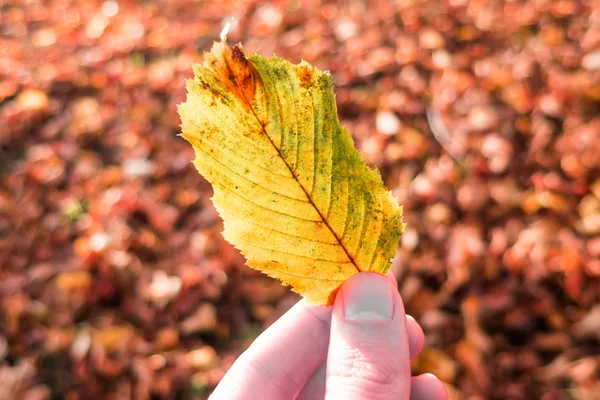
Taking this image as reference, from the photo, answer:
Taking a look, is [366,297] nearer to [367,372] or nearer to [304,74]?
[367,372]

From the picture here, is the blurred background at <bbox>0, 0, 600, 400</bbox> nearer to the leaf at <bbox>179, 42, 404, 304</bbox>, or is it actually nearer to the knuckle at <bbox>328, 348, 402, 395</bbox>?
the knuckle at <bbox>328, 348, 402, 395</bbox>

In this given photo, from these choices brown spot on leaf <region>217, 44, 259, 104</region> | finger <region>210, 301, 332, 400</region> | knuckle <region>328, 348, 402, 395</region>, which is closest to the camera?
brown spot on leaf <region>217, 44, 259, 104</region>

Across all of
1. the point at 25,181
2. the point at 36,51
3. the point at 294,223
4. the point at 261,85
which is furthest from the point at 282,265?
the point at 36,51

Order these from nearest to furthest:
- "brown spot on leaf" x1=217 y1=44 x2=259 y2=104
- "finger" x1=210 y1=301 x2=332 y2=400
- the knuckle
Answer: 1. "brown spot on leaf" x1=217 y1=44 x2=259 y2=104
2. the knuckle
3. "finger" x1=210 y1=301 x2=332 y2=400

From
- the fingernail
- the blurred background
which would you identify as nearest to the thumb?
the fingernail

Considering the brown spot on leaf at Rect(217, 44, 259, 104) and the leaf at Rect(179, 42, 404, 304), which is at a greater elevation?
the brown spot on leaf at Rect(217, 44, 259, 104)

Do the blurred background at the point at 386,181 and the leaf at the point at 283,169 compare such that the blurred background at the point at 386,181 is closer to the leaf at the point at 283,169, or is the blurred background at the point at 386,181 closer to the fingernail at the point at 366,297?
the fingernail at the point at 366,297

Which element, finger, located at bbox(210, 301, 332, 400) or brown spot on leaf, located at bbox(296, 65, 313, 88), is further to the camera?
finger, located at bbox(210, 301, 332, 400)

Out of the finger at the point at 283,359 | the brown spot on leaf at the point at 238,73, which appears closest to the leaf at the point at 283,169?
the brown spot on leaf at the point at 238,73

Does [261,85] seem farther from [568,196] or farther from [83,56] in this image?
[83,56]
